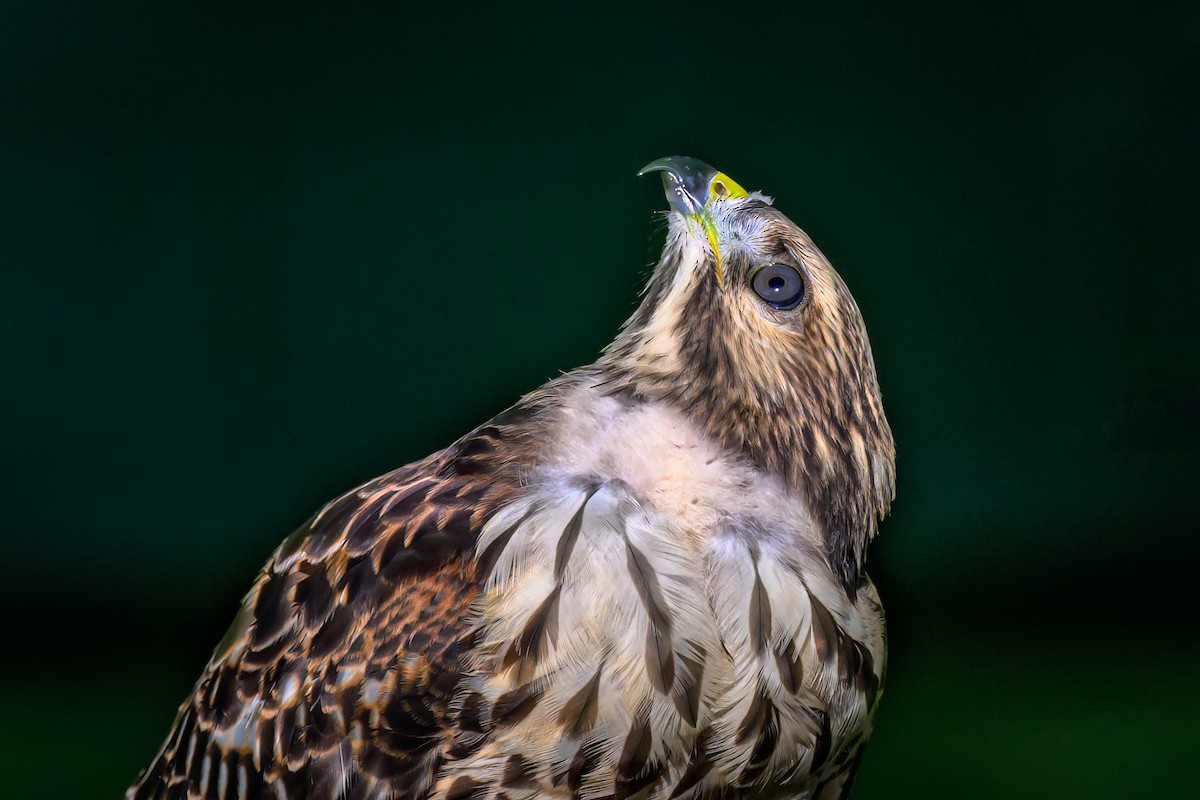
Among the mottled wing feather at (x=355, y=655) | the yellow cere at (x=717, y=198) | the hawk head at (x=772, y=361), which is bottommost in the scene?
the mottled wing feather at (x=355, y=655)

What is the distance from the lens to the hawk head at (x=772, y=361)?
1435 millimetres

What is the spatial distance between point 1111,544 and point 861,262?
847mm

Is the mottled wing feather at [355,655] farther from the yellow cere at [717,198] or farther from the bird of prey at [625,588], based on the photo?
the yellow cere at [717,198]

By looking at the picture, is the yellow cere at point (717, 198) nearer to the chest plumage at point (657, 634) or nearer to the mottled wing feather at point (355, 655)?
the chest plumage at point (657, 634)

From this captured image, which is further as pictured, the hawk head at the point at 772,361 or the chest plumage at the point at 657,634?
the hawk head at the point at 772,361

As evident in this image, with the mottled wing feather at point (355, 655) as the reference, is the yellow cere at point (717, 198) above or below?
above

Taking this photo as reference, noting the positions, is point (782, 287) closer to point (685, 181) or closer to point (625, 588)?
point (685, 181)

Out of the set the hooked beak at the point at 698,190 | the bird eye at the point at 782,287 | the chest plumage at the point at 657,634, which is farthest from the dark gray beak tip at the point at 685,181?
the chest plumage at the point at 657,634

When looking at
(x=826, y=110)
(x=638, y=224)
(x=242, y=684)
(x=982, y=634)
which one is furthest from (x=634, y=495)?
(x=982, y=634)

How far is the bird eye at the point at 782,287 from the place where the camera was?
4.70ft

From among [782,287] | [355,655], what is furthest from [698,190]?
[355,655]

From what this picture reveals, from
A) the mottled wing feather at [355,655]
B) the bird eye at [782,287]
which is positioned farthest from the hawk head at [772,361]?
the mottled wing feather at [355,655]

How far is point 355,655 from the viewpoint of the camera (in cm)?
133

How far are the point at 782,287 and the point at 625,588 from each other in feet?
1.51
